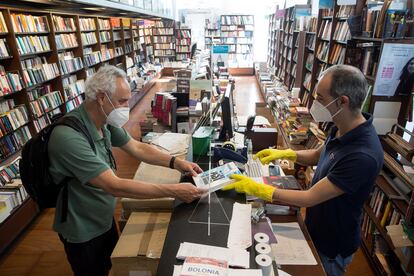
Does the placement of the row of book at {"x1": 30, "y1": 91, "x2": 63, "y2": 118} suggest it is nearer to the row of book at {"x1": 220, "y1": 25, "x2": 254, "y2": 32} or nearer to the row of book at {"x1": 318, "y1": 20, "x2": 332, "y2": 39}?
the row of book at {"x1": 318, "y1": 20, "x2": 332, "y2": 39}

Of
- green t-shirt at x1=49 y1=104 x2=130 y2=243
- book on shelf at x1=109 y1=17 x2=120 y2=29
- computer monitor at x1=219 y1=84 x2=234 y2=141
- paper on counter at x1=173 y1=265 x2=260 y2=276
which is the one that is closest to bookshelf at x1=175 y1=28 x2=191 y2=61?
book on shelf at x1=109 y1=17 x2=120 y2=29

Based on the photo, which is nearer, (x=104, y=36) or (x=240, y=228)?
(x=240, y=228)

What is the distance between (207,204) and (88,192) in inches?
26.0

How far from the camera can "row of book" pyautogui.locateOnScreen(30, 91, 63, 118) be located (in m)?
4.07

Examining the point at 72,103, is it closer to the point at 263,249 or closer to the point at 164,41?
the point at 263,249

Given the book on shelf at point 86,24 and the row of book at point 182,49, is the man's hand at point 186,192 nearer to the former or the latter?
the book on shelf at point 86,24

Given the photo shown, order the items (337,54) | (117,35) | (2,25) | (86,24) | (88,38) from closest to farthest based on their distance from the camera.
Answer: (2,25), (337,54), (86,24), (88,38), (117,35)

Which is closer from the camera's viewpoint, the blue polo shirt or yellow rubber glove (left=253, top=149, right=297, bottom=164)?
the blue polo shirt

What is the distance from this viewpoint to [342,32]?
355 cm

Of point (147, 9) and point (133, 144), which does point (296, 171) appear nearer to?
point (133, 144)

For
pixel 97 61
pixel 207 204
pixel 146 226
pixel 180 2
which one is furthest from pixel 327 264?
pixel 180 2

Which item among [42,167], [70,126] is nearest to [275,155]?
[70,126]

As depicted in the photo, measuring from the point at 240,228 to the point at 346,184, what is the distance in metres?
0.55

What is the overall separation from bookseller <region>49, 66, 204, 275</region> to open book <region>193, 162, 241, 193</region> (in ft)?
0.28
